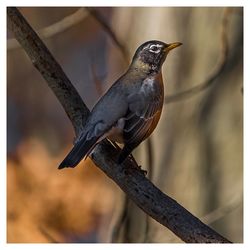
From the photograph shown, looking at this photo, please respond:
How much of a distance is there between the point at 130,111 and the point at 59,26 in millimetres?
971

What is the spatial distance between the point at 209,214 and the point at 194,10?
2.75 feet

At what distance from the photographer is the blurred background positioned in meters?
3.02

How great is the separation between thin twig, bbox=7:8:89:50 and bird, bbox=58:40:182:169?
52 cm

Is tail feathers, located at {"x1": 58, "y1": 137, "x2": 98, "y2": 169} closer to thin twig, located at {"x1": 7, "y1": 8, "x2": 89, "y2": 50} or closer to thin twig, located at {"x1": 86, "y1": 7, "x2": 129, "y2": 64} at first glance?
thin twig, located at {"x1": 86, "y1": 7, "x2": 129, "y2": 64}

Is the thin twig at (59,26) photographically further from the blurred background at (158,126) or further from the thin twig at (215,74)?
the thin twig at (215,74)

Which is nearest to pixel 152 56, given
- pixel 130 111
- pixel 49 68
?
pixel 130 111

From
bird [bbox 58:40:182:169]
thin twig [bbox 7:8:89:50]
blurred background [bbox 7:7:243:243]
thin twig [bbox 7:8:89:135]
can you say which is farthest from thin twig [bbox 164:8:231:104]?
thin twig [bbox 7:8:89:135]

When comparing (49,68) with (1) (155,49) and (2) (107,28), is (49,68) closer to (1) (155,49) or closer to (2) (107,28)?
(1) (155,49)

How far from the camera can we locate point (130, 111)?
235cm

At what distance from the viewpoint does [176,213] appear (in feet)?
7.09

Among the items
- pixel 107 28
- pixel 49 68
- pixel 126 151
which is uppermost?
pixel 107 28
